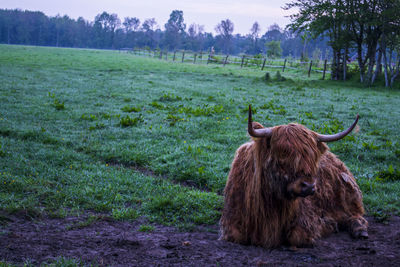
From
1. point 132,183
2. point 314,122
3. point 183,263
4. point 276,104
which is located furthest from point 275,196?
point 276,104

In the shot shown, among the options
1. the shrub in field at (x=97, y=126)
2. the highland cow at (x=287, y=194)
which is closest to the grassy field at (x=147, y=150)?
the shrub in field at (x=97, y=126)

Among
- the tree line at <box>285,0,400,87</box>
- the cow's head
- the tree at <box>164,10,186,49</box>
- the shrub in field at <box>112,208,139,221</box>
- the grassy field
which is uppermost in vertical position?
the tree at <box>164,10,186,49</box>

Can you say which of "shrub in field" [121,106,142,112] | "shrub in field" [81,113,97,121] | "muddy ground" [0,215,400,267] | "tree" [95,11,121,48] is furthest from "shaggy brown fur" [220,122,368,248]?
"tree" [95,11,121,48]

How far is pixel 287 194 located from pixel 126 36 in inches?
5519

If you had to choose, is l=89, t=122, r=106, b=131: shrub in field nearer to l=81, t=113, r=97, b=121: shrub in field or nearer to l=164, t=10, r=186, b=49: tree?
l=81, t=113, r=97, b=121: shrub in field

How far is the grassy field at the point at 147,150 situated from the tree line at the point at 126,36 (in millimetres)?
100977

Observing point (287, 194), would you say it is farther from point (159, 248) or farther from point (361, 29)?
point (361, 29)

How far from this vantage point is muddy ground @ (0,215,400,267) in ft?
11.0

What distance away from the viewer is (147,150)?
730cm

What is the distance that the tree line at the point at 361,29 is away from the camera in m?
21.1

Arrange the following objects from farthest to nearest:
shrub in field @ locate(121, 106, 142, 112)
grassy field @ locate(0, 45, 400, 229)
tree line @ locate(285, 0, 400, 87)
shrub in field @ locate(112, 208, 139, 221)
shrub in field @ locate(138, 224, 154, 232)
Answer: tree line @ locate(285, 0, 400, 87) < shrub in field @ locate(121, 106, 142, 112) < grassy field @ locate(0, 45, 400, 229) < shrub in field @ locate(112, 208, 139, 221) < shrub in field @ locate(138, 224, 154, 232)

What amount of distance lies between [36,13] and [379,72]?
155260mm

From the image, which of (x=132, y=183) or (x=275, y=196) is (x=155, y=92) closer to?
(x=132, y=183)

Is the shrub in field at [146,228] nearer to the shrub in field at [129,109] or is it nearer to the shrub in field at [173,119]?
the shrub in field at [173,119]
